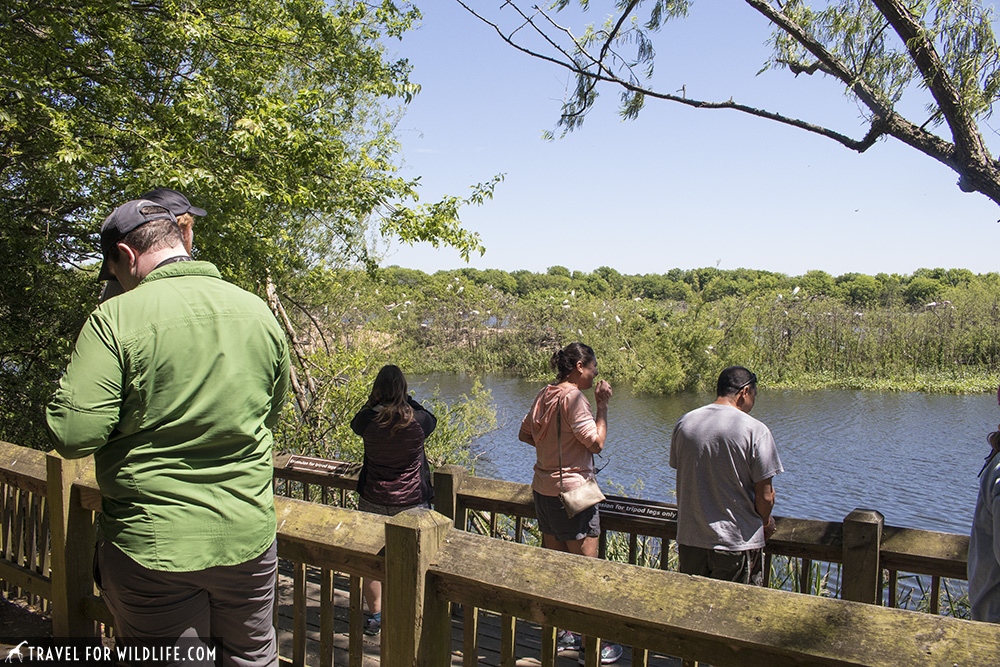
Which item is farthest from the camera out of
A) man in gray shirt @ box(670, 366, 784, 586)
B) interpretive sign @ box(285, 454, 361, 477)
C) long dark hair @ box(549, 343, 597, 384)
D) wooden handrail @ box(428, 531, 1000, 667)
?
interpretive sign @ box(285, 454, 361, 477)

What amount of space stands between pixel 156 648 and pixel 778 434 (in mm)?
17029

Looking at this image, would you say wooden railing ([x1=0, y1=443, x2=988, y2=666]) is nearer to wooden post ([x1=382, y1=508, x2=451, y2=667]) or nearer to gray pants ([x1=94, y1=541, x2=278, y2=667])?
wooden post ([x1=382, y1=508, x2=451, y2=667])

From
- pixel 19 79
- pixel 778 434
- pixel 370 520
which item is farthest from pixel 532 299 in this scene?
pixel 370 520

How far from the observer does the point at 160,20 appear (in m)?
5.91

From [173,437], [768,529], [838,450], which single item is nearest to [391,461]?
[768,529]

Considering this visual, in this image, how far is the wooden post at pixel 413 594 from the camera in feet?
6.03

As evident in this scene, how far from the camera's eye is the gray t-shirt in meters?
3.18

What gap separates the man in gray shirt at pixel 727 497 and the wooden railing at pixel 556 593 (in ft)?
0.87

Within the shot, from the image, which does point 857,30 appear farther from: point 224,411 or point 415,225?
point 415,225

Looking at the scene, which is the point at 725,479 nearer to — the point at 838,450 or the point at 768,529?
the point at 768,529

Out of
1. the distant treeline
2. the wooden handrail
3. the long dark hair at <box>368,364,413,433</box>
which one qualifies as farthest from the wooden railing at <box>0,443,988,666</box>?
the distant treeline

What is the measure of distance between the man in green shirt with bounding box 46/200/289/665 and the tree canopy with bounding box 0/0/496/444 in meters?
3.52

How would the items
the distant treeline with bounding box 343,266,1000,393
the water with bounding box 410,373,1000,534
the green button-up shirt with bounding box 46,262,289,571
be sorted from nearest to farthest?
1. the green button-up shirt with bounding box 46,262,289,571
2. the water with bounding box 410,373,1000,534
3. the distant treeline with bounding box 343,266,1000,393

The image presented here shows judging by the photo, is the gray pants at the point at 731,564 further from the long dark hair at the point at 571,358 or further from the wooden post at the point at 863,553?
the long dark hair at the point at 571,358
